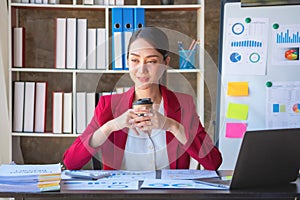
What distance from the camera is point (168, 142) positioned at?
7.46 ft

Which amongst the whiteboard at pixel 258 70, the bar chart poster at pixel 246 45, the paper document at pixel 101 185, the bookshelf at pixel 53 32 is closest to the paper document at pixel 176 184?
the paper document at pixel 101 185

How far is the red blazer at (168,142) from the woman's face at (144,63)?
0.37 feet

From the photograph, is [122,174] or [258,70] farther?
[258,70]

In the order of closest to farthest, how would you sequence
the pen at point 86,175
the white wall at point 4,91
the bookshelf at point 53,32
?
the pen at point 86,175, the white wall at point 4,91, the bookshelf at point 53,32

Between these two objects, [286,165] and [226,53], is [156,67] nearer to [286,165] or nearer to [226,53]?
[286,165]

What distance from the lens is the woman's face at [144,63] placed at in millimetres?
2111

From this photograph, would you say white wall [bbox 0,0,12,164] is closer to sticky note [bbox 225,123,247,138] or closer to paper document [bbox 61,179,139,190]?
sticky note [bbox 225,123,247,138]

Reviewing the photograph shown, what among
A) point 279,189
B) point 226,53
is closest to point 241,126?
point 226,53

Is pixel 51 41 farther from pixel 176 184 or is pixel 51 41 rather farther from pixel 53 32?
pixel 176 184

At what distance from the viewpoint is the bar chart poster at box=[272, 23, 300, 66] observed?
3283 millimetres

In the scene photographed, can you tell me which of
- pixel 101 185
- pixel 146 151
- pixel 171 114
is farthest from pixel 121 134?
pixel 101 185

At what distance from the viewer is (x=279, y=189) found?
176cm

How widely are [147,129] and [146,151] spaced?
0.13 m

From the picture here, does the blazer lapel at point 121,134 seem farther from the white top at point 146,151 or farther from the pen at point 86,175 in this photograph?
the pen at point 86,175
